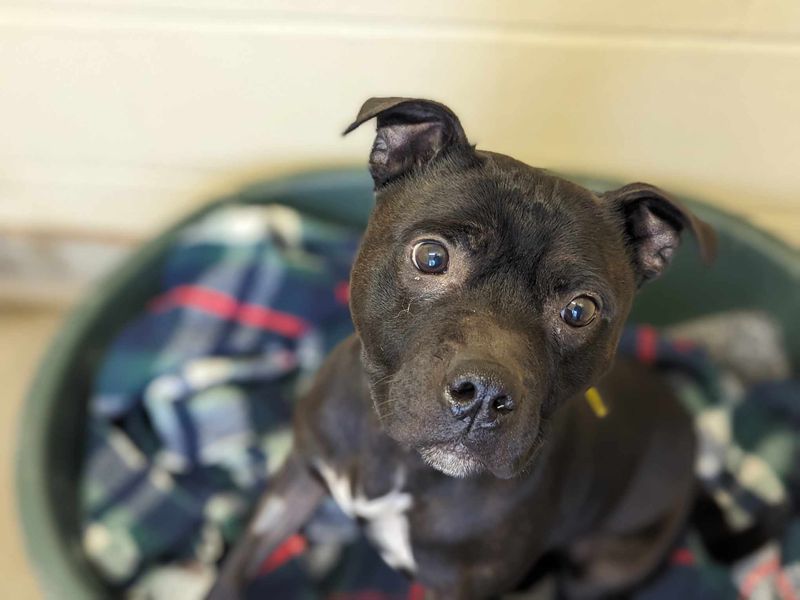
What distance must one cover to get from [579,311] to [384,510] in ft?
1.92

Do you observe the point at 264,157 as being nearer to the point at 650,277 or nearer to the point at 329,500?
the point at 329,500

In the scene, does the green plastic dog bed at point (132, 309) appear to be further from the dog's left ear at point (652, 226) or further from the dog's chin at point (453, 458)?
the dog's chin at point (453, 458)

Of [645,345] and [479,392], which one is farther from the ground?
[479,392]

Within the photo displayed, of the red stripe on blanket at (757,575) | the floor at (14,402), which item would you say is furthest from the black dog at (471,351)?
the floor at (14,402)

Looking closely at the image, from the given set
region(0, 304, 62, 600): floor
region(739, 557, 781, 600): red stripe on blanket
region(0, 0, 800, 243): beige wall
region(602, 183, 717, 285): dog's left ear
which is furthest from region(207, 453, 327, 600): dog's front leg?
region(739, 557, 781, 600): red stripe on blanket

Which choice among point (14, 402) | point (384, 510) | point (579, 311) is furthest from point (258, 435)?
point (579, 311)

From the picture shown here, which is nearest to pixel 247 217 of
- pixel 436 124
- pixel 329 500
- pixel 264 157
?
pixel 264 157

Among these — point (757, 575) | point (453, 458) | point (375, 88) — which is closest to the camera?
point (453, 458)

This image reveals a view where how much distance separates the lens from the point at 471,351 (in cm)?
115

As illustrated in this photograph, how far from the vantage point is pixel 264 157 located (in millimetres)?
2553

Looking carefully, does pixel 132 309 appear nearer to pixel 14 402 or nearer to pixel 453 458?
pixel 14 402

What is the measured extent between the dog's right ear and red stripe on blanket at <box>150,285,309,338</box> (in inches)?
43.8

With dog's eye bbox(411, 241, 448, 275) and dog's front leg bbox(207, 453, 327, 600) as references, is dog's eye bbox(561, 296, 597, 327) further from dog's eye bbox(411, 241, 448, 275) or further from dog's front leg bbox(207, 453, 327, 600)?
dog's front leg bbox(207, 453, 327, 600)

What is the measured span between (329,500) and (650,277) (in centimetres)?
110
